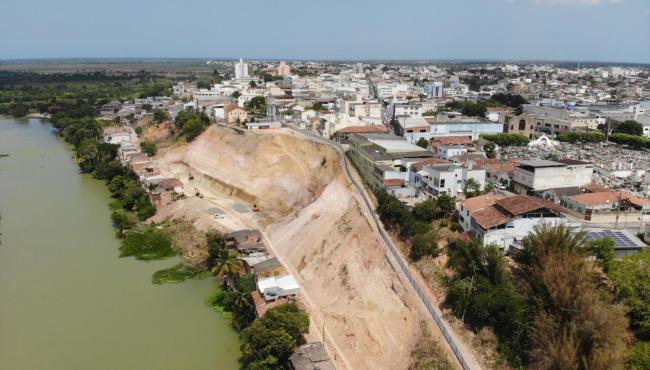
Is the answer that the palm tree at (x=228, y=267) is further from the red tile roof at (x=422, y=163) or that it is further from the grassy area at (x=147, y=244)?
the red tile roof at (x=422, y=163)

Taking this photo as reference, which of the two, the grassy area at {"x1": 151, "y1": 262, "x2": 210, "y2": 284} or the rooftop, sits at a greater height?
the rooftop

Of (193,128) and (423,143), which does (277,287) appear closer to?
(423,143)

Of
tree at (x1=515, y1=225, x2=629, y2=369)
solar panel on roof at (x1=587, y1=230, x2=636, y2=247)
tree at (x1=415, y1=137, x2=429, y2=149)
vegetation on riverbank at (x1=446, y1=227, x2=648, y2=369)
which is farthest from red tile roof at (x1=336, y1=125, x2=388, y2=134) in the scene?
tree at (x1=515, y1=225, x2=629, y2=369)

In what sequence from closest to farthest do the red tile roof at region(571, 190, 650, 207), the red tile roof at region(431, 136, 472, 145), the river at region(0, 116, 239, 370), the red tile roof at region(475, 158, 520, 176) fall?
the river at region(0, 116, 239, 370), the red tile roof at region(571, 190, 650, 207), the red tile roof at region(475, 158, 520, 176), the red tile roof at region(431, 136, 472, 145)

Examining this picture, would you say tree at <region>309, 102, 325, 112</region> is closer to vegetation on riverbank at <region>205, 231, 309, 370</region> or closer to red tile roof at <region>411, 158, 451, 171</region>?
red tile roof at <region>411, 158, 451, 171</region>

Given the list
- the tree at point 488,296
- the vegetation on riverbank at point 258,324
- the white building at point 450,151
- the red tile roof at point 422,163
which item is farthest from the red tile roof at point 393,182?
the vegetation on riverbank at point 258,324

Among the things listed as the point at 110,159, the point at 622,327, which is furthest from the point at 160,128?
the point at 622,327

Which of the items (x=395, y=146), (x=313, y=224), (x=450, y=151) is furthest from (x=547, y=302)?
(x=450, y=151)
